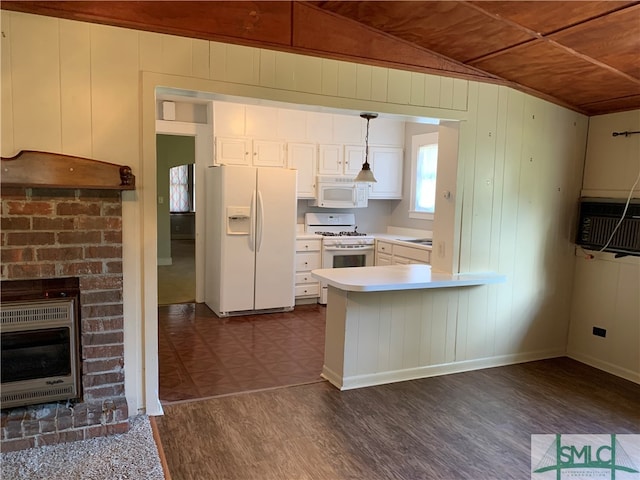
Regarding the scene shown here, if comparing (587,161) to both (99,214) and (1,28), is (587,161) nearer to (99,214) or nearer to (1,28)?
(99,214)

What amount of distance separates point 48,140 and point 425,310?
2.73m

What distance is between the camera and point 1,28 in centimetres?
235

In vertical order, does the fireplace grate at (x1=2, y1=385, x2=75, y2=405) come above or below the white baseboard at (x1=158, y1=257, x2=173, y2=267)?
above

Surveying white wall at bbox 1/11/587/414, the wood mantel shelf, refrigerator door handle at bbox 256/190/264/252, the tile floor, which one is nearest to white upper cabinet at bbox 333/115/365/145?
refrigerator door handle at bbox 256/190/264/252

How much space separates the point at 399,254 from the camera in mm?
5527

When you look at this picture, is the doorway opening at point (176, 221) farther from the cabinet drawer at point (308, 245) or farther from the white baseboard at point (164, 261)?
the cabinet drawer at point (308, 245)

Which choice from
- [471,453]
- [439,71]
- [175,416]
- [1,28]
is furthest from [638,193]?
[1,28]

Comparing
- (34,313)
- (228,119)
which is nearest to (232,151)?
(228,119)

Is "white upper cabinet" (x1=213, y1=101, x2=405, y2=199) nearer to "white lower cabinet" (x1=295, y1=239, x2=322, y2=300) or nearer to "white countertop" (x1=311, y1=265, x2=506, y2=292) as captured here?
"white lower cabinet" (x1=295, y1=239, x2=322, y2=300)

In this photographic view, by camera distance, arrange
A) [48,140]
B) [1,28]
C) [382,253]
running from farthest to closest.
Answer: [382,253], [48,140], [1,28]

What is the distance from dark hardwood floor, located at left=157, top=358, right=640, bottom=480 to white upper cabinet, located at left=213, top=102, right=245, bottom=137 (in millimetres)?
3076

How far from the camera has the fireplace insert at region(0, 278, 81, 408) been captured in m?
2.46

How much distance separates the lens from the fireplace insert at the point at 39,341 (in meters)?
2.46

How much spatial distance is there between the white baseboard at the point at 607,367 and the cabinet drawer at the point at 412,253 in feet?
5.37
